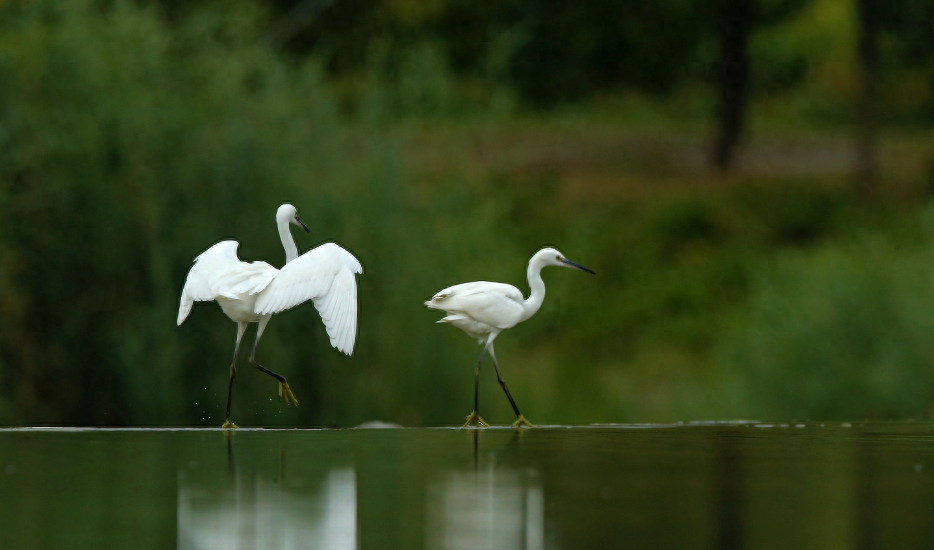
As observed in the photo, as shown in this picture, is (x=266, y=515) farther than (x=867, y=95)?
No

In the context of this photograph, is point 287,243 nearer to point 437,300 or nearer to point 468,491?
point 437,300

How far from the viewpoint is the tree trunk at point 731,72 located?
1337 inches

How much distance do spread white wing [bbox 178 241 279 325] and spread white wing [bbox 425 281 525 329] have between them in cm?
145

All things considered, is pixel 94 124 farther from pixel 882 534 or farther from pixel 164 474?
pixel 882 534

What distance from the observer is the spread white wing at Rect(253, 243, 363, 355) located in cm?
1068

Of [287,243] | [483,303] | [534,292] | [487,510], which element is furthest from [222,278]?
[487,510]

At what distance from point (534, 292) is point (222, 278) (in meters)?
2.70

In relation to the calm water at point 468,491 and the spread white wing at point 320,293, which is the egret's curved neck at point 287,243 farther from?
the calm water at point 468,491

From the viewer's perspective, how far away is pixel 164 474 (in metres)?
8.81

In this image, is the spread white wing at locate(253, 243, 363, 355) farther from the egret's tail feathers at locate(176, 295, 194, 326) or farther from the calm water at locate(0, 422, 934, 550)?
the calm water at locate(0, 422, 934, 550)

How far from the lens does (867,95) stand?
105 feet

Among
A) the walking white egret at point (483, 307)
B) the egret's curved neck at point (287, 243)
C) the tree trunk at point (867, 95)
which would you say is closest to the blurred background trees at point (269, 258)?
the egret's curved neck at point (287, 243)

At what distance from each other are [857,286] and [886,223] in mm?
13936

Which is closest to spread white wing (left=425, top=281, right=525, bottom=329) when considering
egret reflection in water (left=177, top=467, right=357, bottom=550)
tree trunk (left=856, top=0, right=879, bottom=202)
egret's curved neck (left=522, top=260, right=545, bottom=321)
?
egret's curved neck (left=522, top=260, right=545, bottom=321)
